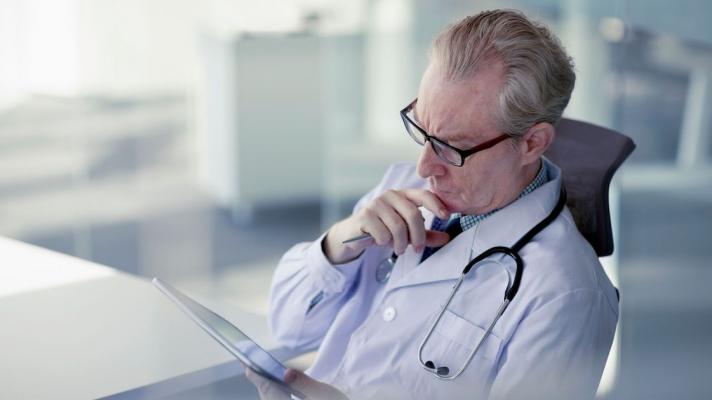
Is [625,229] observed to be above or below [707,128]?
below

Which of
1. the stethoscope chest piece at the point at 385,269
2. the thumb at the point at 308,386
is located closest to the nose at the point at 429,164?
the stethoscope chest piece at the point at 385,269

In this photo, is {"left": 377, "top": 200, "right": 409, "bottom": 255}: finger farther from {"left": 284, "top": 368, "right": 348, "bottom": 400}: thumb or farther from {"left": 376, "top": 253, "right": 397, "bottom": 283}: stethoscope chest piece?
{"left": 284, "top": 368, "right": 348, "bottom": 400}: thumb

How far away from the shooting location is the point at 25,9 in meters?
4.08

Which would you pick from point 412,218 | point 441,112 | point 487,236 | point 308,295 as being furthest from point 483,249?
point 308,295

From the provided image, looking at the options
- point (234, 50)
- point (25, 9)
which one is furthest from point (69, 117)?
point (234, 50)

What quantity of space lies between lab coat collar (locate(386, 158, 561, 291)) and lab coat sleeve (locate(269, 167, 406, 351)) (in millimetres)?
107

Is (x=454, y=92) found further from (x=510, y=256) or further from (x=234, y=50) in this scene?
(x=234, y=50)

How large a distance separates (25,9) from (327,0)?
1197 millimetres

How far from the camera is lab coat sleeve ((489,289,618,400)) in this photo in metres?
1.40

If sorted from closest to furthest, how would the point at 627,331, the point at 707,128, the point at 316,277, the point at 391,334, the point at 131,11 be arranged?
the point at 391,334, the point at 316,277, the point at 707,128, the point at 627,331, the point at 131,11

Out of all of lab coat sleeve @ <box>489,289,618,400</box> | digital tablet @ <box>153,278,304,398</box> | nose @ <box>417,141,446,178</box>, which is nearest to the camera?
digital tablet @ <box>153,278,304,398</box>

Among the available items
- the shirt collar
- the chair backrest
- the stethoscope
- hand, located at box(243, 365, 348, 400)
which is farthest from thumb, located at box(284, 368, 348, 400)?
the chair backrest

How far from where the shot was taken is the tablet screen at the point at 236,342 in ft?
4.17

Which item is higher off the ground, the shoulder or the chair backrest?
the chair backrest
